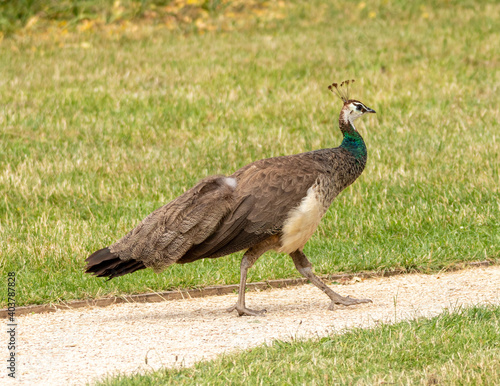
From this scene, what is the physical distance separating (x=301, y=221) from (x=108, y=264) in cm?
146

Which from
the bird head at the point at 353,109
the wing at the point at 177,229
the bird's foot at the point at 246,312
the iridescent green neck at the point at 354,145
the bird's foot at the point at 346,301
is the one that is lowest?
the bird's foot at the point at 346,301

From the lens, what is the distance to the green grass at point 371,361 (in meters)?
4.49

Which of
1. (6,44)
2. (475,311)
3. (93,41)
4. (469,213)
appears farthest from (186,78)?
(475,311)

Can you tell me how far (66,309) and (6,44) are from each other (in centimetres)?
964

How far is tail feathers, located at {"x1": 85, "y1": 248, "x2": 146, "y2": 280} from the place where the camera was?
5922 millimetres

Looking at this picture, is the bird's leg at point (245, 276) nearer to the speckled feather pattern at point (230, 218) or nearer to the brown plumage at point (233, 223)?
the brown plumage at point (233, 223)

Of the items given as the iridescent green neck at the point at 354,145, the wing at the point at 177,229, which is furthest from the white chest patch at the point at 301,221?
the iridescent green neck at the point at 354,145

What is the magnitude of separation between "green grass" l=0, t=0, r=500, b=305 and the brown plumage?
84cm

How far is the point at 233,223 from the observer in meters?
6.01

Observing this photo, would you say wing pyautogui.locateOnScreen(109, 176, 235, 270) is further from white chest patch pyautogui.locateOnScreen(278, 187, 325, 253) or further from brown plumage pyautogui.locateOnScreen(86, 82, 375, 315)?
white chest patch pyautogui.locateOnScreen(278, 187, 325, 253)

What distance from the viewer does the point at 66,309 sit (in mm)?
6391

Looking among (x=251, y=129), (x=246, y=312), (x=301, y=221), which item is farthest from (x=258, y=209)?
(x=251, y=129)

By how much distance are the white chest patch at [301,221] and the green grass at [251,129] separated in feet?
3.76

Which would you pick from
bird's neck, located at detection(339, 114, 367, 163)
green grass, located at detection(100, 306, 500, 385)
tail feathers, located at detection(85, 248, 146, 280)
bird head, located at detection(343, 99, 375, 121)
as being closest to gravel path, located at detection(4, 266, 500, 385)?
green grass, located at detection(100, 306, 500, 385)
